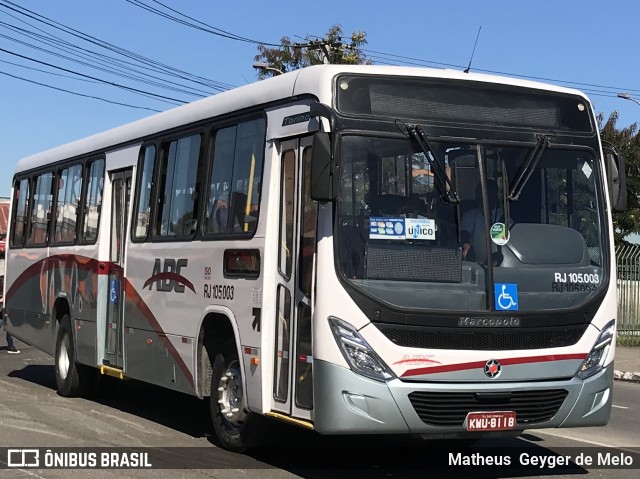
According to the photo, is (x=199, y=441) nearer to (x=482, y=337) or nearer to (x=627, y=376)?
(x=482, y=337)

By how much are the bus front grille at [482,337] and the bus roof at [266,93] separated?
6.15ft

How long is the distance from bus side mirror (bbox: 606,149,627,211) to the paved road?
2.24m

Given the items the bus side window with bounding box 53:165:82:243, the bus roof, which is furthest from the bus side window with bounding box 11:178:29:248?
the bus roof

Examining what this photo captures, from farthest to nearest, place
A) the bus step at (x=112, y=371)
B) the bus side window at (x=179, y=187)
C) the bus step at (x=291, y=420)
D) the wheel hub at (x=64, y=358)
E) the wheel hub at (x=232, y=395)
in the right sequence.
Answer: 1. the wheel hub at (x=64, y=358)
2. the bus step at (x=112, y=371)
3. the bus side window at (x=179, y=187)
4. the wheel hub at (x=232, y=395)
5. the bus step at (x=291, y=420)

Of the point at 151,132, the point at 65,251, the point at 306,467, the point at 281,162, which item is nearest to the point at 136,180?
the point at 151,132

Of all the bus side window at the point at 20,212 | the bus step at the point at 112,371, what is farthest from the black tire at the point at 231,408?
the bus side window at the point at 20,212

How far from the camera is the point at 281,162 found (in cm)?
912

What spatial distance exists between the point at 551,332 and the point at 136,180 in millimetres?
5866

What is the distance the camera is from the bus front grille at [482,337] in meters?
7.99

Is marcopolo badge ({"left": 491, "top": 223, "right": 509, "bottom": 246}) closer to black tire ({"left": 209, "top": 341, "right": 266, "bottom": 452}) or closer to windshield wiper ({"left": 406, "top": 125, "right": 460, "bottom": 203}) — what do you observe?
windshield wiper ({"left": 406, "top": 125, "right": 460, "bottom": 203})

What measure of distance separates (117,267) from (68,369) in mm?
2280

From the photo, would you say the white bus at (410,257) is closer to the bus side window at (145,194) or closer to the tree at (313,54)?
the bus side window at (145,194)

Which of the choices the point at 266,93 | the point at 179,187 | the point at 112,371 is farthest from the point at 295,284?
the point at 112,371

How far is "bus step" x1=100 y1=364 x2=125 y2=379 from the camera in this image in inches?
495
